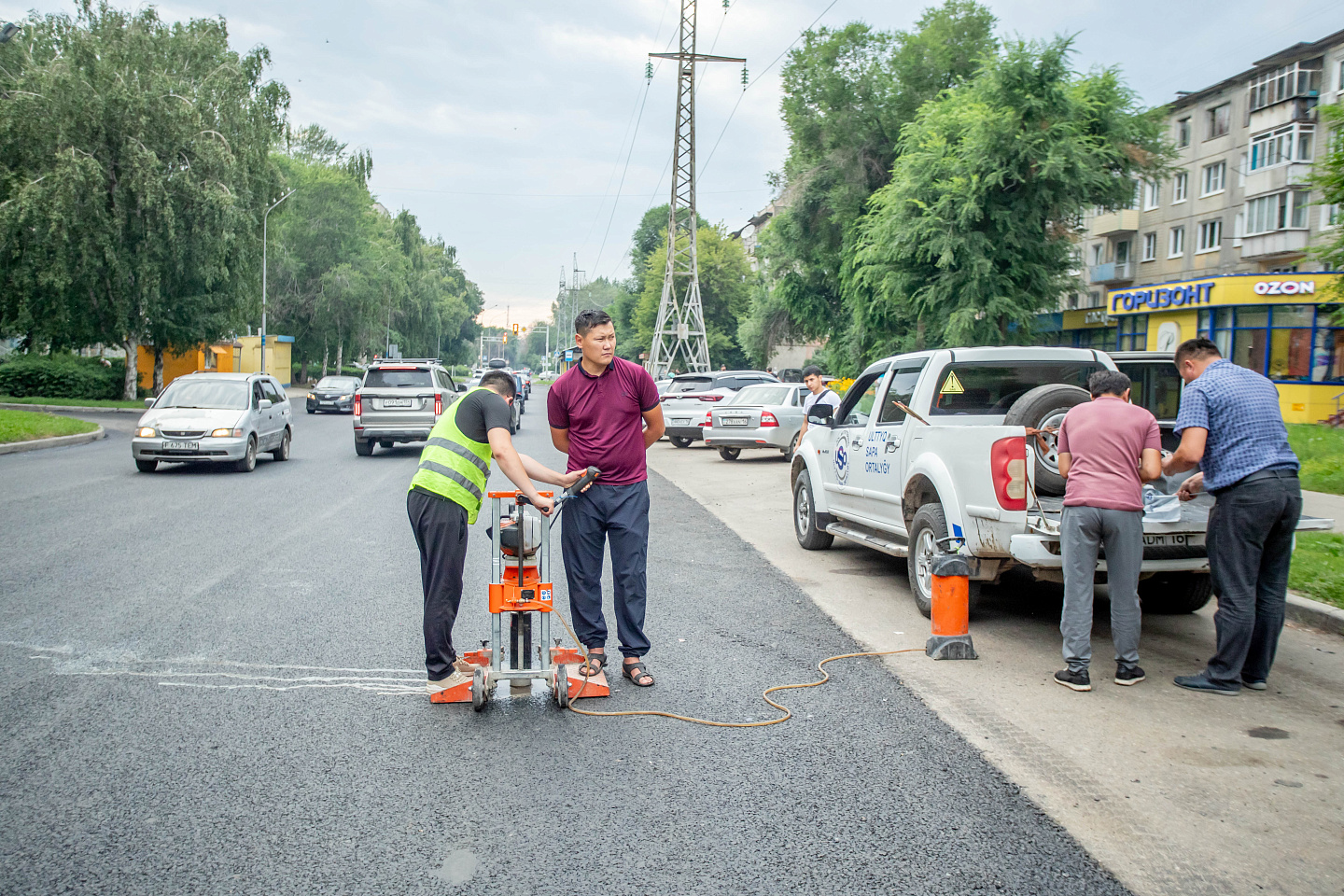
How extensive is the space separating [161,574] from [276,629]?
7.50 feet

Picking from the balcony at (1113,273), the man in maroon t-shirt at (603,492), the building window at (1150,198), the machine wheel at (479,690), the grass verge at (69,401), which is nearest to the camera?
the machine wheel at (479,690)

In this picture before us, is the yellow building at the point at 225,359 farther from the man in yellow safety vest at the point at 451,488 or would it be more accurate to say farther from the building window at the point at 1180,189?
the building window at the point at 1180,189

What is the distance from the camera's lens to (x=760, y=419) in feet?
66.8

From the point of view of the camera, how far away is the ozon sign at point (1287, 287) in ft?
95.9

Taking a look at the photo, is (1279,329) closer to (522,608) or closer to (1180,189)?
(1180,189)

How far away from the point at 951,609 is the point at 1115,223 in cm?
4778

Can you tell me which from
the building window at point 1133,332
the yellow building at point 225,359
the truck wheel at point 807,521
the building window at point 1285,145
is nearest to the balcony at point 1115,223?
the building window at point 1285,145

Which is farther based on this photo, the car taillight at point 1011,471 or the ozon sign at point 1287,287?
the ozon sign at point 1287,287

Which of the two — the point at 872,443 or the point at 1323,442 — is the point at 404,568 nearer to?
the point at 872,443

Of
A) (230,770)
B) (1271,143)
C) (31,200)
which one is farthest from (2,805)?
(1271,143)

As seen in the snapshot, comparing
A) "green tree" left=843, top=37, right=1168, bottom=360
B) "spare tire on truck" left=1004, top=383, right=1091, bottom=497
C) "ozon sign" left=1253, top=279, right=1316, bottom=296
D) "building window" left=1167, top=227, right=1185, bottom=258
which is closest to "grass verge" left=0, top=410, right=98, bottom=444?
"spare tire on truck" left=1004, top=383, right=1091, bottom=497

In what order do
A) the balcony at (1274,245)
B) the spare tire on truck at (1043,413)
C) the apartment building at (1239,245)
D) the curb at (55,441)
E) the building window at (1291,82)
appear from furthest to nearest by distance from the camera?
1. the building window at (1291,82)
2. the balcony at (1274,245)
3. the apartment building at (1239,245)
4. the curb at (55,441)
5. the spare tire on truck at (1043,413)

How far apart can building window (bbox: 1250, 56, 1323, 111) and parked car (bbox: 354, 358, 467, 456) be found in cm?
3595

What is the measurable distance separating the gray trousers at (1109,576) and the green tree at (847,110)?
111 feet
